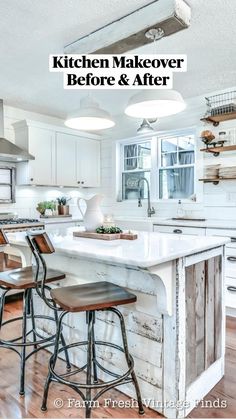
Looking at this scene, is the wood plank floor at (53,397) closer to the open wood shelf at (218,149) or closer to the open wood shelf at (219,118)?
the open wood shelf at (218,149)

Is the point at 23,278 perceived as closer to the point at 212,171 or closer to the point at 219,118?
the point at 212,171

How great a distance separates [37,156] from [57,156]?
37cm

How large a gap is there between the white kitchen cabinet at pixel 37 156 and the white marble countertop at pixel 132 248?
2.26 metres

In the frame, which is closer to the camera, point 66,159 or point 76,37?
point 76,37

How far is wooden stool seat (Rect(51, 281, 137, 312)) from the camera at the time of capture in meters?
1.50

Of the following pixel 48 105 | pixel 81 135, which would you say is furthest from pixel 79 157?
pixel 48 105

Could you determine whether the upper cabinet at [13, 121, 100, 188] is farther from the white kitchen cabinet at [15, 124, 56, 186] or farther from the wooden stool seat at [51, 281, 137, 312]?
→ the wooden stool seat at [51, 281, 137, 312]

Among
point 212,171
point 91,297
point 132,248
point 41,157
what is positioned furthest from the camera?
point 41,157

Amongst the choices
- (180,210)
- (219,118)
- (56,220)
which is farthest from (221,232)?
(56,220)

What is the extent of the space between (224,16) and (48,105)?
2.71 metres

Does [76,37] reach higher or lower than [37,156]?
higher

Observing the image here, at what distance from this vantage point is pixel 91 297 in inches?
63.1

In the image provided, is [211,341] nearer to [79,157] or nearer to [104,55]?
[104,55]

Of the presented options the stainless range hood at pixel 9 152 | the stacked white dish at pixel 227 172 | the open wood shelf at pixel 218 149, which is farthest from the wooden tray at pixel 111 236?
the stainless range hood at pixel 9 152
